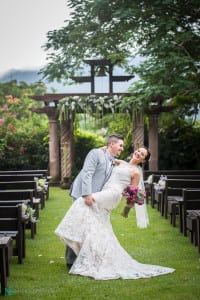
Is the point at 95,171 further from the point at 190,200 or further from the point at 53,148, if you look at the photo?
the point at 53,148

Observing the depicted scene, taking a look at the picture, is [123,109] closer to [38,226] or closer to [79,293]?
[38,226]

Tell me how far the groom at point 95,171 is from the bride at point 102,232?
88 mm

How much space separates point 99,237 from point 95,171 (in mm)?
807

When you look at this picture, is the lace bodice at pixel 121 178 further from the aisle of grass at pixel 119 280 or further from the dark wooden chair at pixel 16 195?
the dark wooden chair at pixel 16 195

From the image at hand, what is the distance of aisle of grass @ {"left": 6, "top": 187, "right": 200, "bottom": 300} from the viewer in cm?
638

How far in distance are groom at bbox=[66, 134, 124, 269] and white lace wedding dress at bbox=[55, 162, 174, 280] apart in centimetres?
9

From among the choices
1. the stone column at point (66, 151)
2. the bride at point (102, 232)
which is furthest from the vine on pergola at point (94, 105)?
the bride at point (102, 232)

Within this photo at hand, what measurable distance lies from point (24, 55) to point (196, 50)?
179 ft

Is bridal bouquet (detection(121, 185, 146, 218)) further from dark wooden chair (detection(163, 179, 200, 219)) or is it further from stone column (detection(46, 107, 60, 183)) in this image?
stone column (detection(46, 107, 60, 183))

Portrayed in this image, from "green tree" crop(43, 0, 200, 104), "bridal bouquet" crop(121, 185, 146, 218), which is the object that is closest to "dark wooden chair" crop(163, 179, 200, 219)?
"green tree" crop(43, 0, 200, 104)

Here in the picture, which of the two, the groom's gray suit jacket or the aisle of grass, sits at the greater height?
the groom's gray suit jacket

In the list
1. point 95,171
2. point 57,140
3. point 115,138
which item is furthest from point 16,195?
point 57,140

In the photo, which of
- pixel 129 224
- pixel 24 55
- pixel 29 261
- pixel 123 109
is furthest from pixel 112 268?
pixel 24 55

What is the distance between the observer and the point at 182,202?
10883mm
